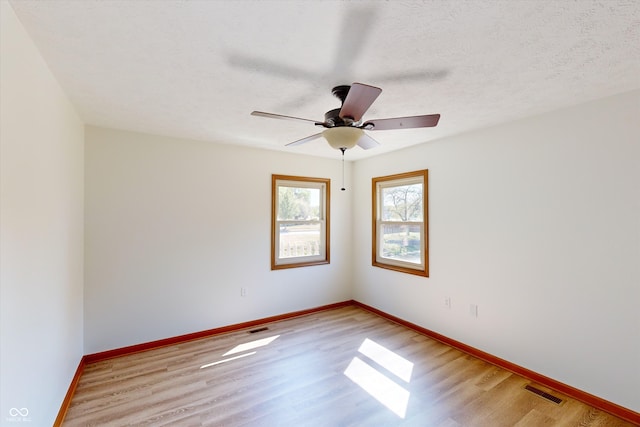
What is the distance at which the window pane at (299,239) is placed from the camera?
4.29m

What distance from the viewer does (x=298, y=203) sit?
441 cm

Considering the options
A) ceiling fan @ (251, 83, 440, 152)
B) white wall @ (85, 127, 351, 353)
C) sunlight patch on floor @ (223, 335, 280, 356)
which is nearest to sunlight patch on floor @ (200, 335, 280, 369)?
sunlight patch on floor @ (223, 335, 280, 356)

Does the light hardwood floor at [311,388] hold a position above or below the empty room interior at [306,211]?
below

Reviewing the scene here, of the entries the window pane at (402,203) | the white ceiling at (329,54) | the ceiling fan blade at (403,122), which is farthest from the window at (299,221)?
the ceiling fan blade at (403,122)

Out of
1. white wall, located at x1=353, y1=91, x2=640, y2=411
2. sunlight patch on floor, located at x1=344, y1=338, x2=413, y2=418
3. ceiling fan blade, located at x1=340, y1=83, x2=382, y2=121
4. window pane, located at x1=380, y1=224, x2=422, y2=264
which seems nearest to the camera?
ceiling fan blade, located at x1=340, y1=83, x2=382, y2=121

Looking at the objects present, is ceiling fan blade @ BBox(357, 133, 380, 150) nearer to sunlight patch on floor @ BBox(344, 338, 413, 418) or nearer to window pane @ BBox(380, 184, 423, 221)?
window pane @ BBox(380, 184, 423, 221)

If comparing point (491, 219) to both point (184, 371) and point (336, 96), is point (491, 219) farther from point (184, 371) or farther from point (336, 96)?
point (184, 371)

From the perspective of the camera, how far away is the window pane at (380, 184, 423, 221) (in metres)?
3.90

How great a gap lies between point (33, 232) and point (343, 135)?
1.96 m

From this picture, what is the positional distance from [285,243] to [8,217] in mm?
3143

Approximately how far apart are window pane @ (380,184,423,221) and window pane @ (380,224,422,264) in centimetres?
13

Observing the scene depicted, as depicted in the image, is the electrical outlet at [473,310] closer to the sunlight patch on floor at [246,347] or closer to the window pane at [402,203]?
the window pane at [402,203]

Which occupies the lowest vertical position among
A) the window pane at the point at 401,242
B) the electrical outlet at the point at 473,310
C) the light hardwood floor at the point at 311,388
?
the light hardwood floor at the point at 311,388

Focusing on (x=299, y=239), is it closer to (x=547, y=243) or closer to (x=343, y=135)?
(x=343, y=135)
